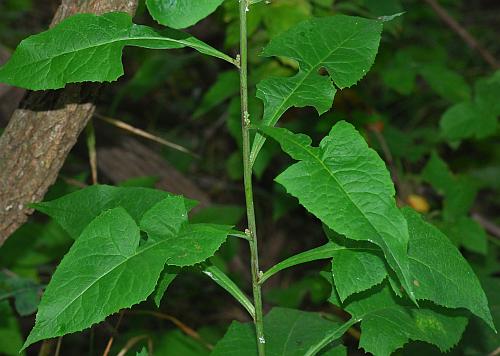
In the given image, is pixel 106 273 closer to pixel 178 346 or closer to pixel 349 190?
pixel 349 190

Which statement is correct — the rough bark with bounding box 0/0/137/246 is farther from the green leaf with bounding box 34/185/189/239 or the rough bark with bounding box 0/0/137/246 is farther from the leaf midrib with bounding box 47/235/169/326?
the leaf midrib with bounding box 47/235/169/326

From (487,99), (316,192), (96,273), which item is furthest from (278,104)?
(487,99)

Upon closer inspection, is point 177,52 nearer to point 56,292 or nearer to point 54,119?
point 54,119

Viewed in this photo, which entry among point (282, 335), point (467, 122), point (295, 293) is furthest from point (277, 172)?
point (282, 335)

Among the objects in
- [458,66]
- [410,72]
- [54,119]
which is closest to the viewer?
[54,119]

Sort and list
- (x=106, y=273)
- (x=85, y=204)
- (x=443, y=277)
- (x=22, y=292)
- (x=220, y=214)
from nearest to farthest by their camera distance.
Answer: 1. (x=106, y=273)
2. (x=443, y=277)
3. (x=85, y=204)
4. (x=22, y=292)
5. (x=220, y=214)

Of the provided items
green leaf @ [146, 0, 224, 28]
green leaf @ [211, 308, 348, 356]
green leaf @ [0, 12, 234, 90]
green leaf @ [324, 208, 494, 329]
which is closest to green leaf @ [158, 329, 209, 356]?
green leaf @ [211, 308, 348, 356]

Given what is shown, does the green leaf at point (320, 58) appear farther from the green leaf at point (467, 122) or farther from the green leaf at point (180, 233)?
the green leaf at point (467, 122)
